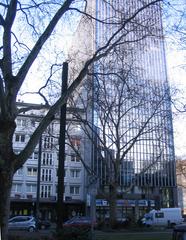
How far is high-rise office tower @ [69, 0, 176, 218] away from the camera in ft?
56.0

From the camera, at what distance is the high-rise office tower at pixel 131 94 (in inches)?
672

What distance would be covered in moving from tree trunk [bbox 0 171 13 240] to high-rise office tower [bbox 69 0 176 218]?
6451 millimetres

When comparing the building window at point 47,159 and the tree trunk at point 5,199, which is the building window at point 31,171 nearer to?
the building window at point 47,159

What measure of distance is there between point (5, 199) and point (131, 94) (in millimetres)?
18651

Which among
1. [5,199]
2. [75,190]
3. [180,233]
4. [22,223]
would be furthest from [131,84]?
[75,190]

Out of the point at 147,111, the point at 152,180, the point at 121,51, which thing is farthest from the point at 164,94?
the point at 152,180

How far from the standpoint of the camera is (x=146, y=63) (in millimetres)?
41750

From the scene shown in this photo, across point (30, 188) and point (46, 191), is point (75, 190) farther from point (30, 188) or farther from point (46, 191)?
point (30, 188)

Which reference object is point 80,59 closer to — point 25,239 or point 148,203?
point 25,239

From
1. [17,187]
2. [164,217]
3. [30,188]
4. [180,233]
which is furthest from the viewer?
[30,188]

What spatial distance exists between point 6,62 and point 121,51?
7.80 meters

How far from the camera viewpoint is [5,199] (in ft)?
39.4

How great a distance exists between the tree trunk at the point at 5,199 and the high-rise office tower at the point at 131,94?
6.45 m

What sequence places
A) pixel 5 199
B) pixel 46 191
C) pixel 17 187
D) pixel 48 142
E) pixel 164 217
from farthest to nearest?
pixel 46 191, pixel 17 187, pixel 164 217, pixel 48 142, pixel 5 199
